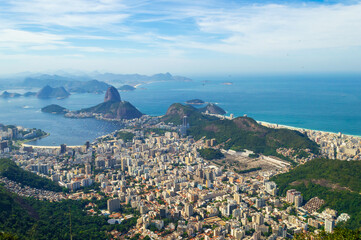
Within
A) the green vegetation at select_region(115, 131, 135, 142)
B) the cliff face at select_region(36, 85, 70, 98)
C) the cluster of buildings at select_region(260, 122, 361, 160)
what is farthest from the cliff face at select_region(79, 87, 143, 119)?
the cliff face at select_region(36, 85, 70, 98)

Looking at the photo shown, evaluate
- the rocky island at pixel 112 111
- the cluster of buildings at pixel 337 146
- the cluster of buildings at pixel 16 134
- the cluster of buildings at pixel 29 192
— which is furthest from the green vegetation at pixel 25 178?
the rocky island at pixel 112 111

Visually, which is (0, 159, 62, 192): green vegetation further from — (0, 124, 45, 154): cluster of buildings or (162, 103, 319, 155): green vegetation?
(162, 103, 319, 155): green vegetation

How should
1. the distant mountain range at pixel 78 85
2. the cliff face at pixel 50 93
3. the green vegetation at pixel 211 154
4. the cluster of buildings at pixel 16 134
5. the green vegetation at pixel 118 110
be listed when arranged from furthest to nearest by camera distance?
1. the distant mountain range at pixel 78 85
2. the cliff face at pixel 50 93
3. the green vegetation at pixel 118 110
4. the cluster of buildings at pixel 16 134
5. the green vegetation at pixel 211 154

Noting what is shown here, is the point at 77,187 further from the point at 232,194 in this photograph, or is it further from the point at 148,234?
the point at 232,194

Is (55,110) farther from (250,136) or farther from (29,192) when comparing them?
(250,136)

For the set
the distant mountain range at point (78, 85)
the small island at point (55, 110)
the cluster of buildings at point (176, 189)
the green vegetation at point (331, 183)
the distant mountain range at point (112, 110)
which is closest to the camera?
the cluster of buildings at point (176, 189)

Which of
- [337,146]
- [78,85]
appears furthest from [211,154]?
[78,85]

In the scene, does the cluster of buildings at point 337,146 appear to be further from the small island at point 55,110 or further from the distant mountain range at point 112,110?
the small island at point 55,110
